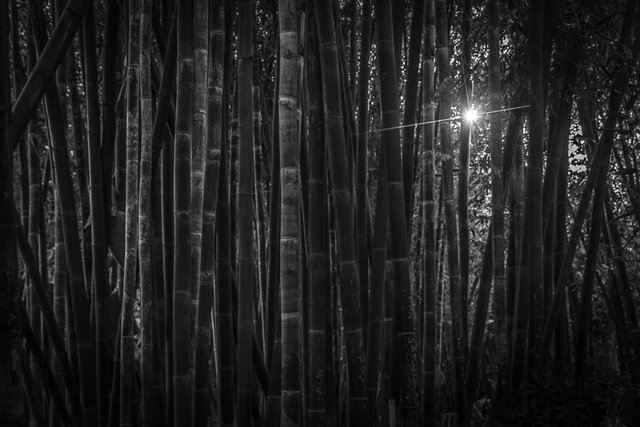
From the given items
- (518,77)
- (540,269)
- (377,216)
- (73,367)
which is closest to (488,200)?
(518,77)

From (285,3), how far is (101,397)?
6.96ft

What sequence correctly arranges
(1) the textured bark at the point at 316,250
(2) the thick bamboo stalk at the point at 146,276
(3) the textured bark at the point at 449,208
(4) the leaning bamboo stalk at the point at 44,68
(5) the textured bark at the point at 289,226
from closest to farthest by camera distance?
(4) the leaning bamboo stalk at the point at 44,68
(5) the textured bark at the point at 289,226
(1) the textured bark at the point at 316,250
(2) the thick bamboo stalk at the point at 146,276
(3) the textured bark at the point at 449,208

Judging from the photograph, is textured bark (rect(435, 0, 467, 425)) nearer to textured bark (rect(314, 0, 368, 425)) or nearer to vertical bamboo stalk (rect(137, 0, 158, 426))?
textured bark (rect(314, 0, 368, 425))

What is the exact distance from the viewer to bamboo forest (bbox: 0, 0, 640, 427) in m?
2.71

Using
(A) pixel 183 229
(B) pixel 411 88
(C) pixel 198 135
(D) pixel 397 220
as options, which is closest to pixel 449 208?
(B) pixel 411 88

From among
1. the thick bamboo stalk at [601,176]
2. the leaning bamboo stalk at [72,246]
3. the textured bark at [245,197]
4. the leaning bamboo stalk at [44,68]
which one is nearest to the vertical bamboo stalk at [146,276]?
the leaning bamboo stalk at [72,246]

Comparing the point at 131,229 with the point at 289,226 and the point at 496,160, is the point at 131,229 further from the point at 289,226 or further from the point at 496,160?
the point at 496,160

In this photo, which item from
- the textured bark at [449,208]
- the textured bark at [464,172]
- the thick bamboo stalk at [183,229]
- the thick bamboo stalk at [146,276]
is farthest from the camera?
the textured bark at [464,172]

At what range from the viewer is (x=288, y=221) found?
8.45 feet

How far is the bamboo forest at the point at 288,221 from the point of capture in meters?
2.71

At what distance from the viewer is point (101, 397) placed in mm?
3385

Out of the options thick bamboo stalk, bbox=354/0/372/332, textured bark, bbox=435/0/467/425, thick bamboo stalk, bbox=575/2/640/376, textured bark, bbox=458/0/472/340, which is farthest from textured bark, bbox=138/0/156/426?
thick bamboo stalk, bbox=575/2/640/376

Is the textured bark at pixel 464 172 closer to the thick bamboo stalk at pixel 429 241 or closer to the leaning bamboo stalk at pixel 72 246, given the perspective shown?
the thick bamboo stalk at pixel 429 241

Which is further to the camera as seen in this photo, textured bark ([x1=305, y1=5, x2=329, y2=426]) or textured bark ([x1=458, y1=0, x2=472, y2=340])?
textured bark ([x1=458, y1=0, x2=472, y2=340])
